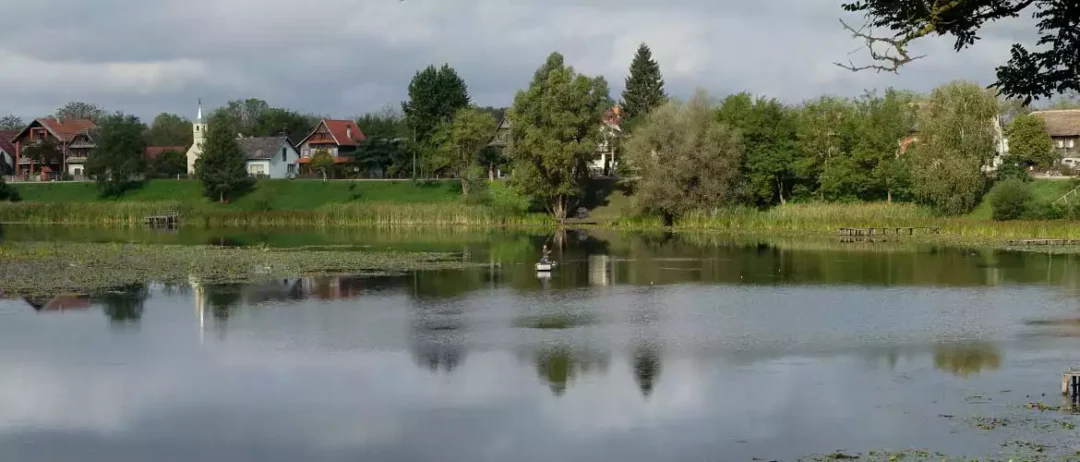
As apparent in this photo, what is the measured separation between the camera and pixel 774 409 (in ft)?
69.4

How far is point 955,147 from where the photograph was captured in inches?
2859

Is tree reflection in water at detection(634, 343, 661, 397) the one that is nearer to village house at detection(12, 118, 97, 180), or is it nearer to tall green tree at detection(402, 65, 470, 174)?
tall green tree at detection(402, 65, 470, 174)

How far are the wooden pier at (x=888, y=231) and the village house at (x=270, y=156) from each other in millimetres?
60394

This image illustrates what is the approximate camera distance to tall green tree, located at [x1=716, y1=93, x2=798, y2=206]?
81.1 meters

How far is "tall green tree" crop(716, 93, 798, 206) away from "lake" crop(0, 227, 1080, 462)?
36782 millimetres

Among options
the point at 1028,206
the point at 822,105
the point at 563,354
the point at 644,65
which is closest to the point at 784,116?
the point at 822,105

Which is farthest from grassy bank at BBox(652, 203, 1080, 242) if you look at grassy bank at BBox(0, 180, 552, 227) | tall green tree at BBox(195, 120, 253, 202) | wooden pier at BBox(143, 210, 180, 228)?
tall green tree at BBox(195, 120, 253, 202)

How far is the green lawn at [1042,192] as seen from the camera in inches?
2840

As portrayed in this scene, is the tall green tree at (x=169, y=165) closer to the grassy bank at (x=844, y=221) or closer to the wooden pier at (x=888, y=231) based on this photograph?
→ the grassy bank at (x=844, y=221)

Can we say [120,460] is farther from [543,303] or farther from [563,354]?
[543,303]

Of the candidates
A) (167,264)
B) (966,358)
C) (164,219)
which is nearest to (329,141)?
(164,219)

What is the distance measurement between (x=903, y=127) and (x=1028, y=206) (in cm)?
1583

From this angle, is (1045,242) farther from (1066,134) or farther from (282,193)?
(282,193)

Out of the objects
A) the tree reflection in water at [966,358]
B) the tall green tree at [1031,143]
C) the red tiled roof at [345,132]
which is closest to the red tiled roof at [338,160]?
the red tiled roof at [345,132]
